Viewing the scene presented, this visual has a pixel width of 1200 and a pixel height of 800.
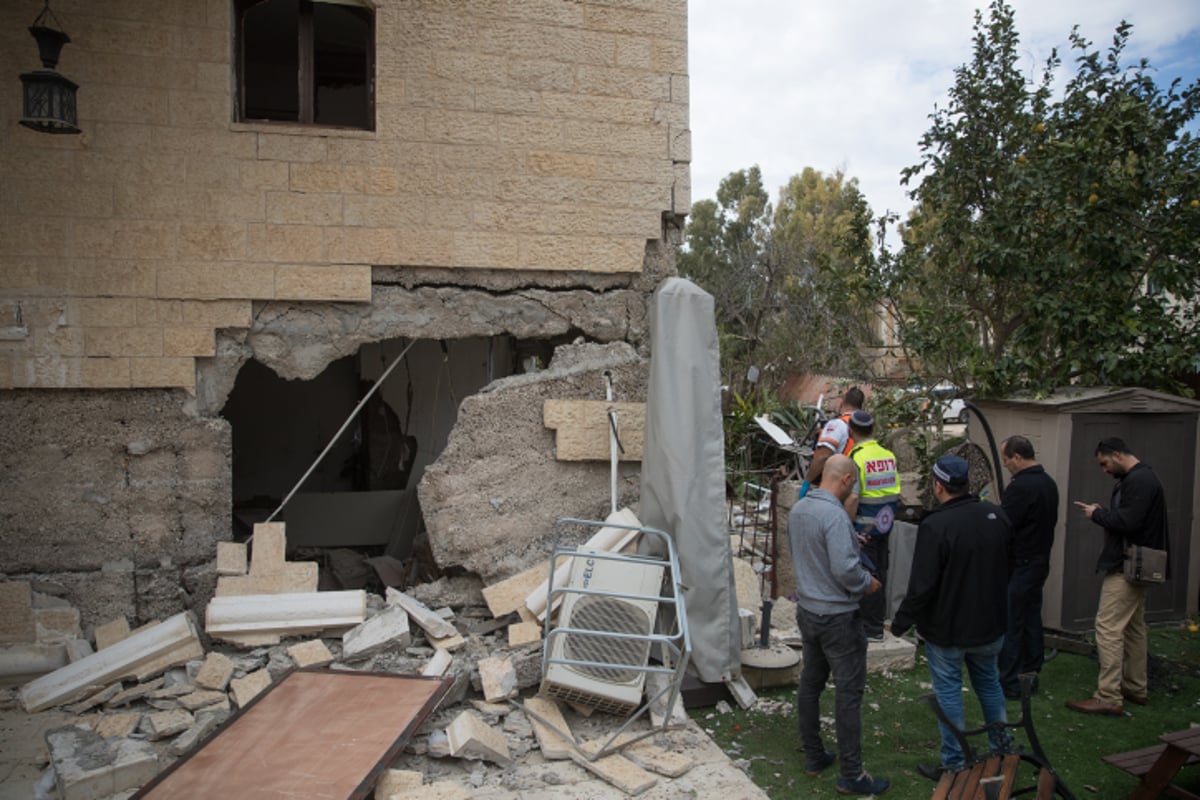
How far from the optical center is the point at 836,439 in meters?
6.17

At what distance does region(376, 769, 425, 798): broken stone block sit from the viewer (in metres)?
4.02

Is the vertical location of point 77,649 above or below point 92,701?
above

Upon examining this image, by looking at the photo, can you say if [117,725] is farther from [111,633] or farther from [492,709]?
[492,709]

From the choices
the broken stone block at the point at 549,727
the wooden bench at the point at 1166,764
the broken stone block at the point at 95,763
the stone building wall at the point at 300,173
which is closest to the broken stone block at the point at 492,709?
the broken stone block at the point at 549,727

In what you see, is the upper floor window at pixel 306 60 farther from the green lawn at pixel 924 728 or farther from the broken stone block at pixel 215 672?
the green lawn at pixel 924 728

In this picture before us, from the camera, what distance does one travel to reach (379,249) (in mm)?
5664

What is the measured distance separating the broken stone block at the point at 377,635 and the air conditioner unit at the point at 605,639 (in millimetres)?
1020

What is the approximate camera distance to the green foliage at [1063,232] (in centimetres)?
748

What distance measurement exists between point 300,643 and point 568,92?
164 inches

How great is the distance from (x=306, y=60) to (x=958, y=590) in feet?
17.4

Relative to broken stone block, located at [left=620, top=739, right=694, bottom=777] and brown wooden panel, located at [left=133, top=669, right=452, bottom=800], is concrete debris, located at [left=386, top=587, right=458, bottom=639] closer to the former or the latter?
brown wooden panel, located at [left=133, top=669, right=452, bottom=800]

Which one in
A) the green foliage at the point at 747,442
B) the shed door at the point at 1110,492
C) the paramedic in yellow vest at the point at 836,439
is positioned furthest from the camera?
the green foliage at the point at 747,442

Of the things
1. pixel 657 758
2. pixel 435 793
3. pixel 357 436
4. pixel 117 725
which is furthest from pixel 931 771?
pixel 357 436

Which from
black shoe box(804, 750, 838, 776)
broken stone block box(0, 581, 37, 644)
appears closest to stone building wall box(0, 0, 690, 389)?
broken stone block box(0, 581, 37, 644)
